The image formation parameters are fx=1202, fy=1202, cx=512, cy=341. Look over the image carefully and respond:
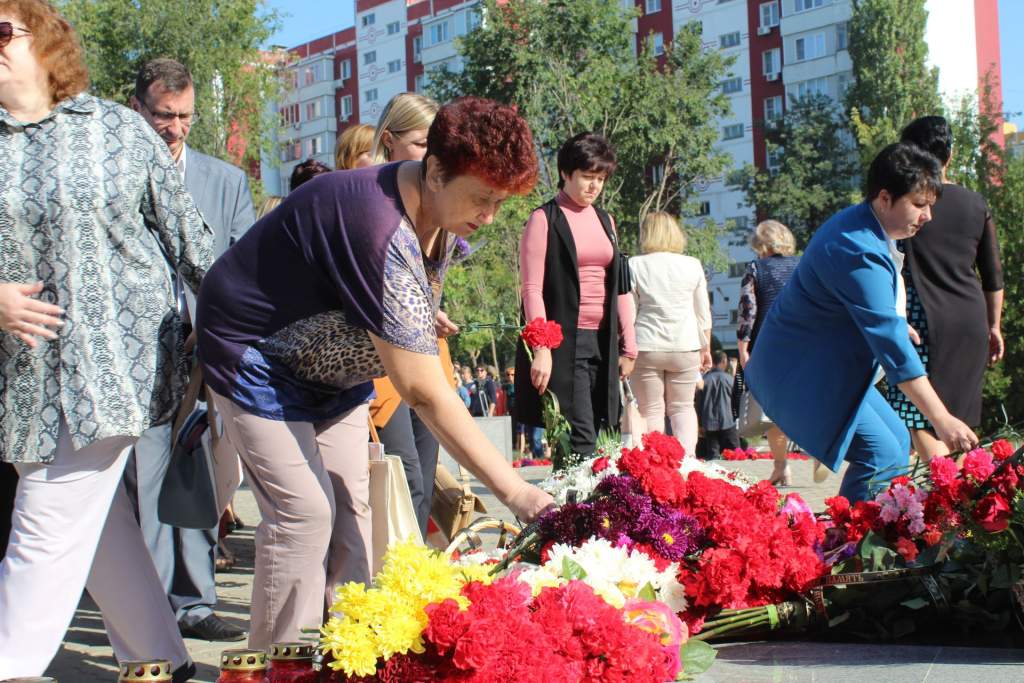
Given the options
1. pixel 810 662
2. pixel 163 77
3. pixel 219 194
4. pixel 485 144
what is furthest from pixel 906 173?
pixel 163 77

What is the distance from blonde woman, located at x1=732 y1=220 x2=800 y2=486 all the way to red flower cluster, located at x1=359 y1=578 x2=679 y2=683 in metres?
6.95

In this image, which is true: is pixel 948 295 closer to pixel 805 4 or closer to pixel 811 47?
pixel 811 47

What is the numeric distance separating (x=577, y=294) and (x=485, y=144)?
3278 mm

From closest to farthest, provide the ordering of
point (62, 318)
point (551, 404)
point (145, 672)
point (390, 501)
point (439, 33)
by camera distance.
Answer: point (145, 672) → point (62, 318) → point (390, 501) → point (551, 404) → point (439, 33)

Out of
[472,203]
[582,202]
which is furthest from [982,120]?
[472,203]

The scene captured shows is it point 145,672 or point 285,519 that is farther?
point 285,519

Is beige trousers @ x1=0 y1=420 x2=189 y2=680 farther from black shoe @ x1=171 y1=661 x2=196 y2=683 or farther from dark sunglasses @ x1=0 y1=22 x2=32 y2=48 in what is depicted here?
dark sunglasses @ x1=0 y1=22 x2=32 y2=48

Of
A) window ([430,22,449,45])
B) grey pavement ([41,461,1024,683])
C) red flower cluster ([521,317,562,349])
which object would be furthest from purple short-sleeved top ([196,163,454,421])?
window ([430,22,449,45])

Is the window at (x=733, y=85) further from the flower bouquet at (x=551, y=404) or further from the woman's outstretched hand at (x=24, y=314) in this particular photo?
the woman's outstretched hand at (x=24, y=314)

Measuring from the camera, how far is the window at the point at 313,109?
85375mm

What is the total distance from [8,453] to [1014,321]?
1619cm

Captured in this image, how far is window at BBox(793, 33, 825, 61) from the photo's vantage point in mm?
61250

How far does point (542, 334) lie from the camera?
5.52 meters

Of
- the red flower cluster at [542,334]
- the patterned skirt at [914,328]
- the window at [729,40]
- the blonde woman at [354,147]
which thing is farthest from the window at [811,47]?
the blonde woman at [354,147]
